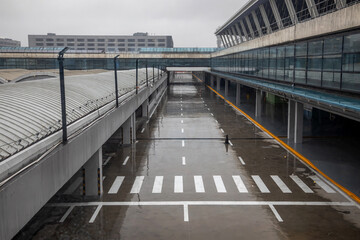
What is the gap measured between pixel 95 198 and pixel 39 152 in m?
9.71

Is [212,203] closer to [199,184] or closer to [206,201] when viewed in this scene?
[206,201]

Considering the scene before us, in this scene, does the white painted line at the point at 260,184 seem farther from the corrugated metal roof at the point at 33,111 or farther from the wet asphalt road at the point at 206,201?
the corrugated metal roof at the point at 33,111

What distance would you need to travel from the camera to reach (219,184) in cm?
2314

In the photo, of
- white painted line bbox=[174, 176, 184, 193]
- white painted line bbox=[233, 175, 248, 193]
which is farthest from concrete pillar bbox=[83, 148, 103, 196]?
white painted line bbox=[233, 175, 248, 193]

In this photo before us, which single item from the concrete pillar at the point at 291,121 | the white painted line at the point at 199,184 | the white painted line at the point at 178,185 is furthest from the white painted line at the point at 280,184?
the concrete pillar at the point at 291,121

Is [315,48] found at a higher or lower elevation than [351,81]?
higher

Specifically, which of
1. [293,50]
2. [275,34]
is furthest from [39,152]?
[275,34]

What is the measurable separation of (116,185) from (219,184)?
6377 mm

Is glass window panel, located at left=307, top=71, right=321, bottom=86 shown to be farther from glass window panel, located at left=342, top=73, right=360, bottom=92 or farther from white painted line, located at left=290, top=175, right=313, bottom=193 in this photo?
white painted line, located at left=290, top=175, right=313, bottom=193

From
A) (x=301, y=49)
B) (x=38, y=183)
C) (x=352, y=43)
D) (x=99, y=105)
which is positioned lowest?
(x=38, y=183)

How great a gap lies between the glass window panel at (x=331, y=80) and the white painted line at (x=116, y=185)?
652 inches

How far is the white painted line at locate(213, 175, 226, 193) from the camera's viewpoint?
22.0 meters

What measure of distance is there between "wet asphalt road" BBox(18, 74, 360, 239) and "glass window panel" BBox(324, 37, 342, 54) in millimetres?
8603

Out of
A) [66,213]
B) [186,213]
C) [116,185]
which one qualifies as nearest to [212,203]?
[186,213]
